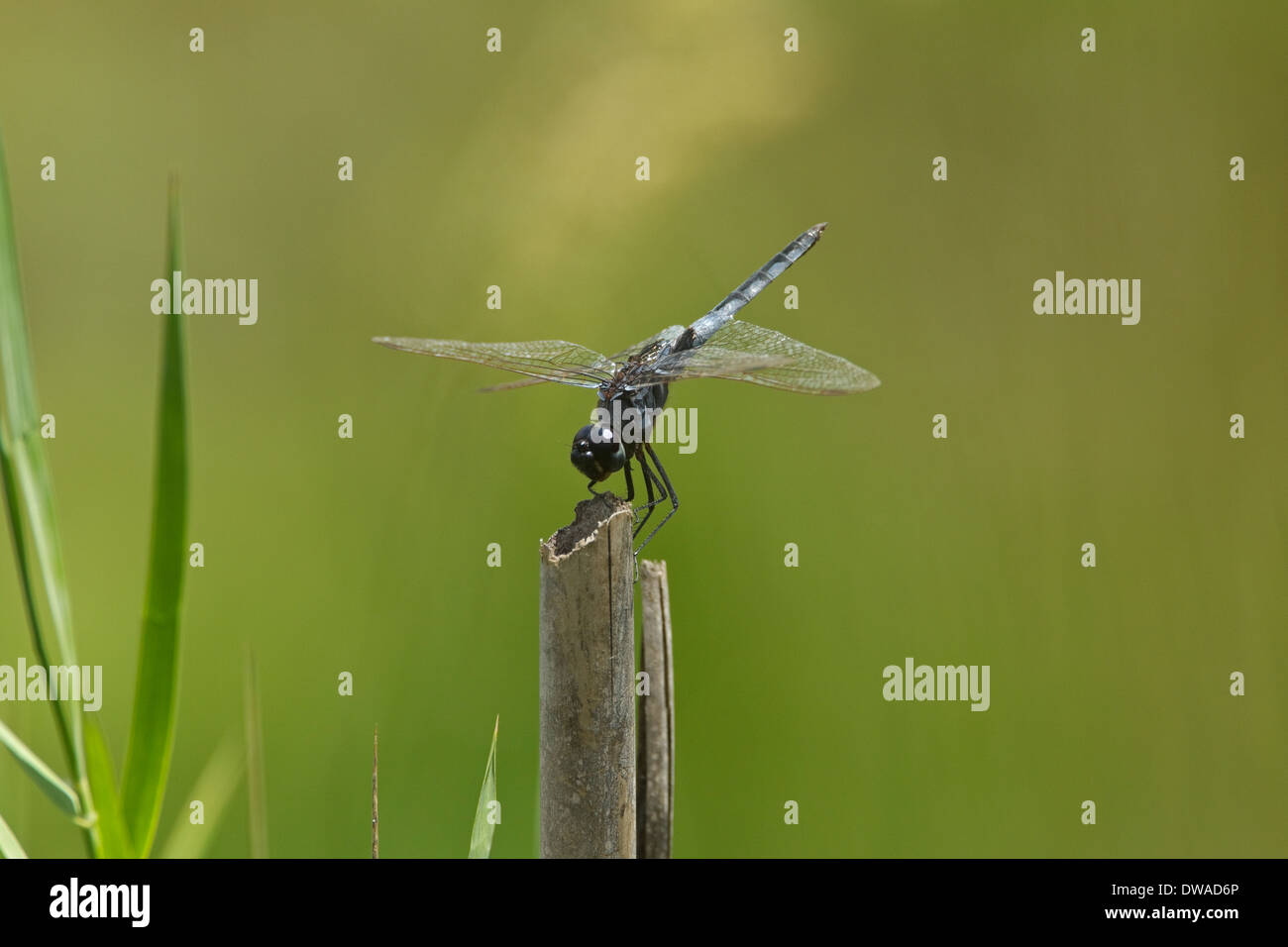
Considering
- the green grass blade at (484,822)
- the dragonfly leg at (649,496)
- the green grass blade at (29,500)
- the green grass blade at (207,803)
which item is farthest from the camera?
the dragonfly leg at (649,496)

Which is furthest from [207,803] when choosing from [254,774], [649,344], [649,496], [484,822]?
[649,344]

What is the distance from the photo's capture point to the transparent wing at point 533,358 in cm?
112

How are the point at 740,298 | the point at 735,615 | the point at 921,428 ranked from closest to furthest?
the point at 740,298 → the point at 735,615 → the point at 921,428

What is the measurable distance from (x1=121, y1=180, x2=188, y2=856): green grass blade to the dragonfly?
0.40m

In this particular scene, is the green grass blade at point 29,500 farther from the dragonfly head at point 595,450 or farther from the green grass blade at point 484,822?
the dragonfly head at point 595,450

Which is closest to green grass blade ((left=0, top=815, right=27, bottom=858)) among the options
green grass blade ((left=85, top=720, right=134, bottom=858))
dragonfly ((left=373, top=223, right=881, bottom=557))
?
green grass blade ((left=85, top=720, right=134, bottom=858))

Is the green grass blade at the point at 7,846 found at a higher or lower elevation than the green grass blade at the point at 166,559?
lower

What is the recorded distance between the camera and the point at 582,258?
7.19 feet

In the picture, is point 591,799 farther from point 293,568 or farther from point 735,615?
point 293,568

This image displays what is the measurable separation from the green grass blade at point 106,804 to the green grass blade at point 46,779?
0.02 m

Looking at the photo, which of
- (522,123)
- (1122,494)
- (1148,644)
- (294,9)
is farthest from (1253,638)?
(294,9)

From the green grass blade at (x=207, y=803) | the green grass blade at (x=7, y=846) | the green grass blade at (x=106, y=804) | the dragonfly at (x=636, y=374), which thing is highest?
the dragonfly at (x=636, y=374)

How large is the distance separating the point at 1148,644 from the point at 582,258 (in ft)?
5.14

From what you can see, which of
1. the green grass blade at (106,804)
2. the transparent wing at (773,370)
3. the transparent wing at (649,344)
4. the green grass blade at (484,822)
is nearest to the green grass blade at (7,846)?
the green grass blade at (106,804)
